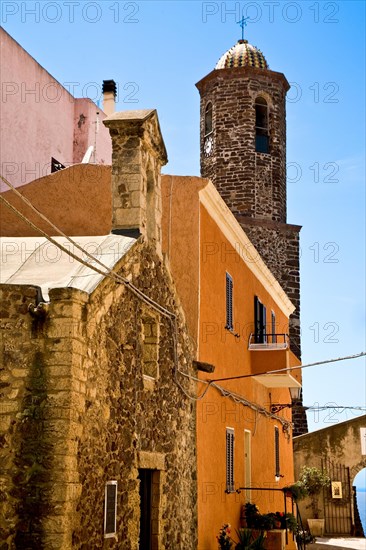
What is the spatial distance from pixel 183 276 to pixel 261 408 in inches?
255

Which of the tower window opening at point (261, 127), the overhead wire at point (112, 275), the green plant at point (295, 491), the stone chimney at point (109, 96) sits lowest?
the green plant at point (295, 491)

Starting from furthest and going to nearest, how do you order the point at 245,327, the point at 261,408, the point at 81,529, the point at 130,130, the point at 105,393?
the point at 261,408 → the point at 245,327 → the point at 130,130 → the point at 105,393 → the point at 81,529

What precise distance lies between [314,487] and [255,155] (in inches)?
423

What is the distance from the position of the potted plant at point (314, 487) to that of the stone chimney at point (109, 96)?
42.0ft

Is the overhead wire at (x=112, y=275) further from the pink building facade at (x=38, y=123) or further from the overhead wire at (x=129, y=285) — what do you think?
the pink building facade at (x=38, y=123)

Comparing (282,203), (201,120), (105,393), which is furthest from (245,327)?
(201,120)

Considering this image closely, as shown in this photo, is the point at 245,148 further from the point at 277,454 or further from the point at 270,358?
the point at 270,358

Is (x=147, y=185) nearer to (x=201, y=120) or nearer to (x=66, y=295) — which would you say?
(x=66, y=295)

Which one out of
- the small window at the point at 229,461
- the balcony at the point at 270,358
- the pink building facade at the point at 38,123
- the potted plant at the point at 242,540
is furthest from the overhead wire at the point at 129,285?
the pink building facade at the point at 38,123

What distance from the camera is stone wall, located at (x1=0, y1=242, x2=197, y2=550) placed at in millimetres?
9344

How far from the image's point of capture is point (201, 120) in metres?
30.9

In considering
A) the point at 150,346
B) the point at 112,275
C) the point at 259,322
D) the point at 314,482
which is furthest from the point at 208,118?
the point at 112,275

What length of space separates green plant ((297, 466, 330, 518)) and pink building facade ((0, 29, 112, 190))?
465 inches

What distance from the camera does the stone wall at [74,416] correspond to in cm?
934
